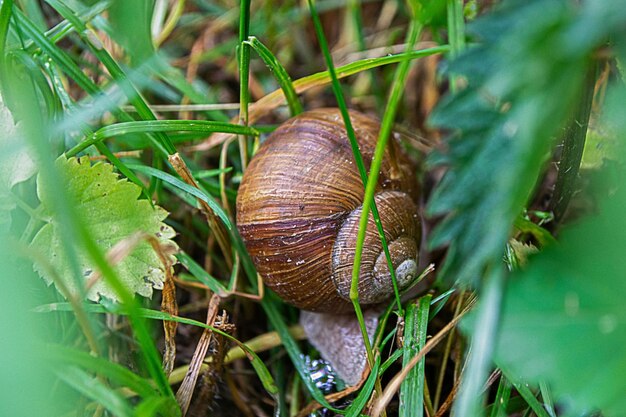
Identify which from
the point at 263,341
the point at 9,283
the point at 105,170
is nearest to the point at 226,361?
the point at 263,341

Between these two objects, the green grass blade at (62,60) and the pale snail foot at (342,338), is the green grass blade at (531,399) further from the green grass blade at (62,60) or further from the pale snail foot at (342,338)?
the green grass blade at (62,60)

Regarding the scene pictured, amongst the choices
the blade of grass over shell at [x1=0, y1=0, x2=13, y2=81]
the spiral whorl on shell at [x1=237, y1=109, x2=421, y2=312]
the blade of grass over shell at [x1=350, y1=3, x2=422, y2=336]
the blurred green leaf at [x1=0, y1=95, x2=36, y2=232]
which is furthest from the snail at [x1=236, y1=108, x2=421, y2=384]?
the blade of grass over shell at [x1=0, y1=0, x2=13, y2=81]

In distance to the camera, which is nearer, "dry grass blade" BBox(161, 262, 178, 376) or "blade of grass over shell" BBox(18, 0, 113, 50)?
"dry grass blade" BBox(161, 262, 178, 376)

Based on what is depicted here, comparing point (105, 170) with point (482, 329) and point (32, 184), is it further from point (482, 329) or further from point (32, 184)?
point (482, 329)

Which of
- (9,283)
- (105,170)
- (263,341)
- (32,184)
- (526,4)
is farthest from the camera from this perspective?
(263,341)

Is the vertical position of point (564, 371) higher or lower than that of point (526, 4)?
lower

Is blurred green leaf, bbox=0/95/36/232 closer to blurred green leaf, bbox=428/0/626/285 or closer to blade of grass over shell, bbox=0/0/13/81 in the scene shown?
blade of grass over shell, bbox=0/0/13/81

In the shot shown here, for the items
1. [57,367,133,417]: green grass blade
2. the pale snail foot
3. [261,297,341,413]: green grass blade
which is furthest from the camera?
the pale snail foot
